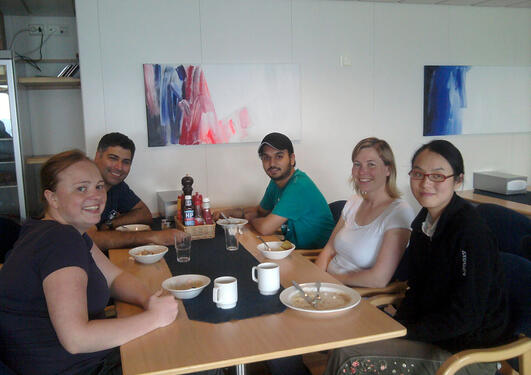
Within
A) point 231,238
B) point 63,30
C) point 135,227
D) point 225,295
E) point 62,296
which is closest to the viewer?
point 62,296

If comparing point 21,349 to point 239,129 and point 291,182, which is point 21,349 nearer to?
point 291,182

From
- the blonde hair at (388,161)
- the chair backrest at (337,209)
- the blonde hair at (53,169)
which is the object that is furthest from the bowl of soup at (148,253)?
the chair backrest at (337,209)

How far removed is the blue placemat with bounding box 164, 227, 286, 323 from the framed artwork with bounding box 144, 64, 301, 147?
1.21 meters

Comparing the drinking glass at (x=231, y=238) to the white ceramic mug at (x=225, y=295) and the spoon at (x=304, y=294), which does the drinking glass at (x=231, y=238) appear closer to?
the spoon at (x=304, y=294)

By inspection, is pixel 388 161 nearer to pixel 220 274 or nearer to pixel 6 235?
pixel 220 274

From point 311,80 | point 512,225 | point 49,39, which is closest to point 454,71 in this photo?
point 311,80

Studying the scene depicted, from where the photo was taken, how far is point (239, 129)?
3.63m

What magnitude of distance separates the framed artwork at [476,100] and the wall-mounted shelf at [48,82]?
3056 millimetres

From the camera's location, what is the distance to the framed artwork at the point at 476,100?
4.08m

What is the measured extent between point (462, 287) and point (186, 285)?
3.10 feet

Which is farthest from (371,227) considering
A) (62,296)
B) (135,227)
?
(135,227)

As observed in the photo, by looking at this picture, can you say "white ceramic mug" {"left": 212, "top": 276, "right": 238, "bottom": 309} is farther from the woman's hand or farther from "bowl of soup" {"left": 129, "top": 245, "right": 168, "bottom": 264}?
"bowl of soup" {"left": 129, "top": 245, "right": 168, "bottom": 264}

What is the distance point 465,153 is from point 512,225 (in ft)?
7.43

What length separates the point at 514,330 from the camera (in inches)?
59.1
